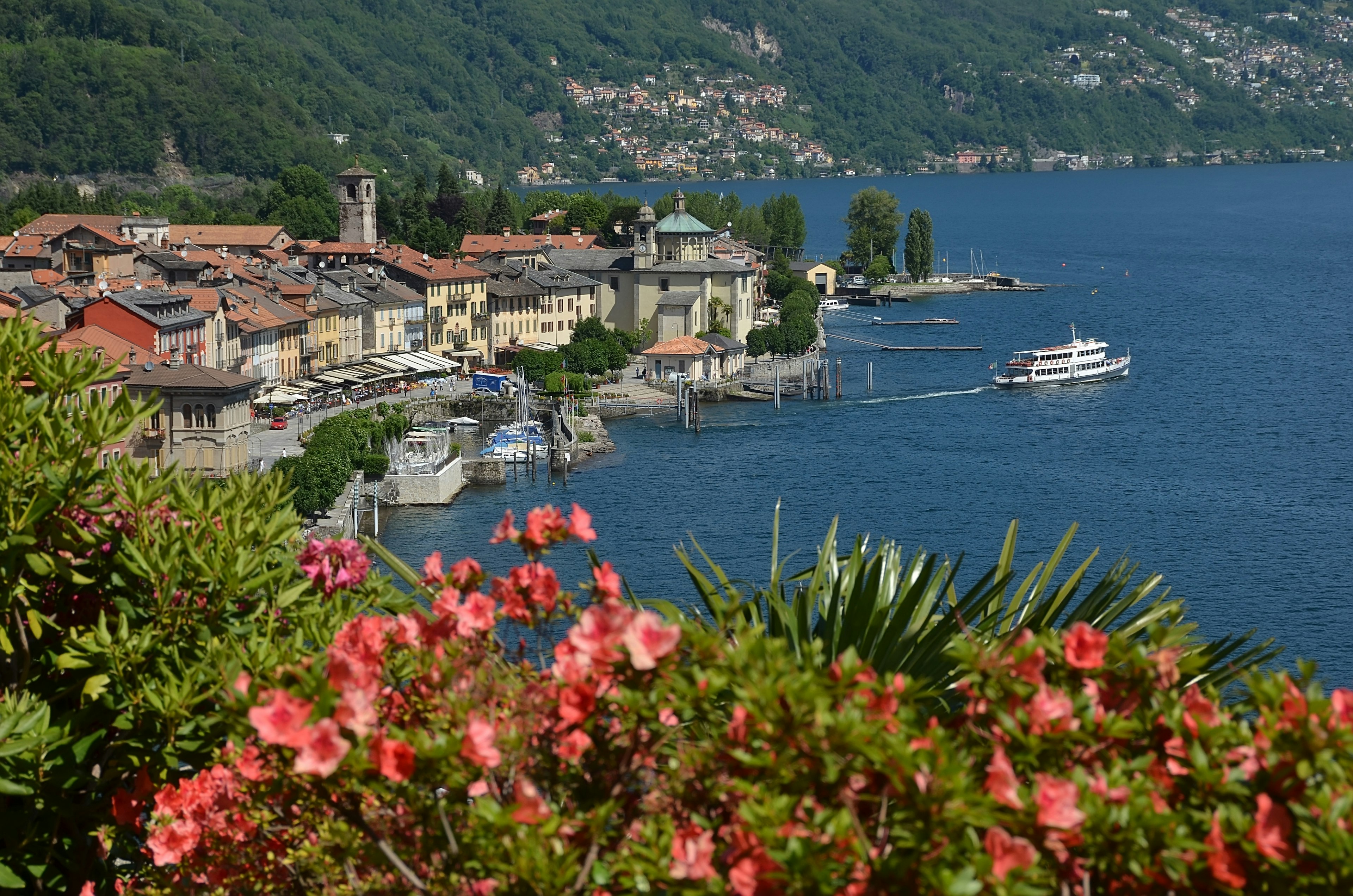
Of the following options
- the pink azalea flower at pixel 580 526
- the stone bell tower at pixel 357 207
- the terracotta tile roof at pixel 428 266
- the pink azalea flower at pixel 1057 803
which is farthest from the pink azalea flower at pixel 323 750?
the stone bell tower at pixel 357 207

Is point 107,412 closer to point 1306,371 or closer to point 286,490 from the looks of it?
point 286,490

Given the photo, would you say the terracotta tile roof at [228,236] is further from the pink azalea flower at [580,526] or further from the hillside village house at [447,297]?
the pink azalea flower at [580,526]

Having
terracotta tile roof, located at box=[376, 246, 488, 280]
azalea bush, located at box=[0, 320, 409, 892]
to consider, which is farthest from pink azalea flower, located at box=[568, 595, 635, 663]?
terracotta tile roof, located at box=[376, 246, 488, 280]

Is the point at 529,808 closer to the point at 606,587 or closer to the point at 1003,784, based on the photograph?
→ the point at 606,587

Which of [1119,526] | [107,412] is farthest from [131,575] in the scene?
[1119,526]

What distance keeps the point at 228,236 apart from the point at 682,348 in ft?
94.4

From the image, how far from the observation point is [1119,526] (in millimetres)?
41375

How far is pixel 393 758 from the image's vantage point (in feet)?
14.9

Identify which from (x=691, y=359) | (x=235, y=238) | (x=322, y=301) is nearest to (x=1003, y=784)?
(x=322, y=301)

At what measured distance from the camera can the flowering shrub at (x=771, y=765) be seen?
165 inches

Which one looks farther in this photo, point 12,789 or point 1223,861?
point 12,789

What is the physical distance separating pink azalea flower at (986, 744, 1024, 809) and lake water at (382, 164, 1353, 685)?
1083cm

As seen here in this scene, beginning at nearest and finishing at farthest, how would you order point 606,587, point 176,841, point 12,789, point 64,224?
point 606,587 → point 176,841 → point 12,789 → point 64,224

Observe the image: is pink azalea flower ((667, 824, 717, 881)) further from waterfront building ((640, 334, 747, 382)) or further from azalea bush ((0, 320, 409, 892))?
waterfront building ((640, 334, 747, 382))
